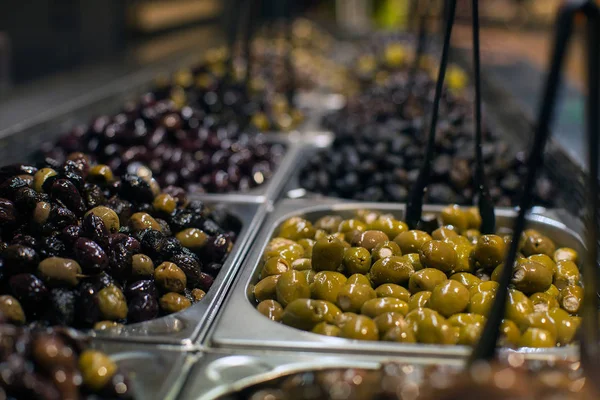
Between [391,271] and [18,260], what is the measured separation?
0.92 metres

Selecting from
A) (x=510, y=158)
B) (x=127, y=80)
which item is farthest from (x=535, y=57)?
(x=127, y=80)

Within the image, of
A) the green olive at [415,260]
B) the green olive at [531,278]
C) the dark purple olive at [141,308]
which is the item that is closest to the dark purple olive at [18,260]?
the dark purple olive at [141,308]

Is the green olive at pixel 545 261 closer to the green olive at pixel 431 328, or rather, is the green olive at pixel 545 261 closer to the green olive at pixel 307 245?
the green olive at pixel 431 328

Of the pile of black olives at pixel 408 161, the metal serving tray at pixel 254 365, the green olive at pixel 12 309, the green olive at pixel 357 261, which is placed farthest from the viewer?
the pile of black olives at pixel 408 161

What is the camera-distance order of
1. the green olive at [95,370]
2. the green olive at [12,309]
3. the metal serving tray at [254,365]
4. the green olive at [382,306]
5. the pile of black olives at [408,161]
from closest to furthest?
the green olive at [95,370]
the metal serving tray at [254,365]
the green olive at [12,309]
the green olive at [382,306]
the pile of black olives at [408,161]

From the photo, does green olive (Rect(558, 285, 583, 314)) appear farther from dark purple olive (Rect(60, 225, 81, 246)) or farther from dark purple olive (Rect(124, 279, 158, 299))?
dark purple olive (Rect(60, 225, 81, 246))

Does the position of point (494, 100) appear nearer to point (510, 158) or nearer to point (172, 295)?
point (510, 158)

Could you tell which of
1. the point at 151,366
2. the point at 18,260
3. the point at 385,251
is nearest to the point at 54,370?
the point at 151,366

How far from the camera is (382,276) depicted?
1.51m

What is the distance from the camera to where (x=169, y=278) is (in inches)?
57.8

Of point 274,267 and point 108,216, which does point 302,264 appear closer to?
point 274,267

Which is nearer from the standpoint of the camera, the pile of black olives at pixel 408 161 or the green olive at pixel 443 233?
the green olive at pixel 443 233

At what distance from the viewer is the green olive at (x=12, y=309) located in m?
1.24

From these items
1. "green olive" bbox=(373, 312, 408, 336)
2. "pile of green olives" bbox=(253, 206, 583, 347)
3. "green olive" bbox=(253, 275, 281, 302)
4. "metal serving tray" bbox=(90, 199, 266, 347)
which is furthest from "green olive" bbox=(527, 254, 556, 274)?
"metal serving tray" bbox=(90, 199, 266, 347)
